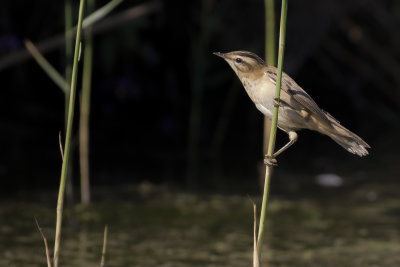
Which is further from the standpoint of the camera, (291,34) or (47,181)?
(291,34)

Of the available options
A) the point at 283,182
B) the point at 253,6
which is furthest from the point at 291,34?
the point at 283,182

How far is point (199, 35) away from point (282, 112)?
420 cm

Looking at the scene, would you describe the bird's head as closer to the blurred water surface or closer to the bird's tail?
the bird's tail

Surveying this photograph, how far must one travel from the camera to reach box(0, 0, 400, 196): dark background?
6828 millimetres

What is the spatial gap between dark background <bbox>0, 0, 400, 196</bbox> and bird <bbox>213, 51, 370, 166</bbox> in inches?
119

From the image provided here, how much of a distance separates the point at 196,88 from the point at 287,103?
3774 millimetres

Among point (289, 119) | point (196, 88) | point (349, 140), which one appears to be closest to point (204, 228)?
point (289, 119)

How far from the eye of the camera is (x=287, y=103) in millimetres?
3254

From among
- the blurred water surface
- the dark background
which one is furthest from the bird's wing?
the dark background

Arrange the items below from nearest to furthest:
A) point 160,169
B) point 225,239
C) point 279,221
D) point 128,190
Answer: point 225,239
point 279,221
point 128,190
point 160,169

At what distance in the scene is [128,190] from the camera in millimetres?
5879

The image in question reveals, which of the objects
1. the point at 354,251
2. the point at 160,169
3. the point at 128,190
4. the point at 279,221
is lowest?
the point at 354,251

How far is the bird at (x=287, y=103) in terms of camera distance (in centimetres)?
317

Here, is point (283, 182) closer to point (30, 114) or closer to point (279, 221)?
point (279, 221)
